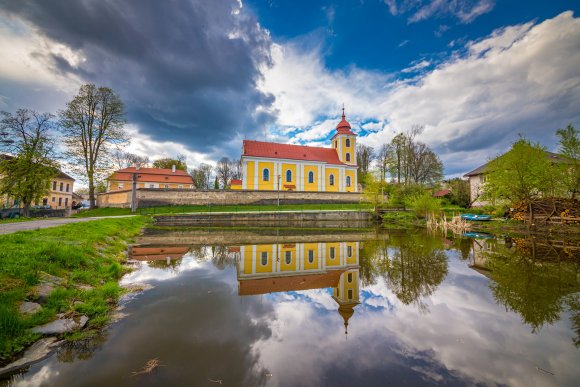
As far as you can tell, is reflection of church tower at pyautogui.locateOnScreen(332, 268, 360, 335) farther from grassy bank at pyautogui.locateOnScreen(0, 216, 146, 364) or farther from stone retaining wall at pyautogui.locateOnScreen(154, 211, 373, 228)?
stone retaining wall at pyautogui.locateOnScreen(154, 211, 373, 228)

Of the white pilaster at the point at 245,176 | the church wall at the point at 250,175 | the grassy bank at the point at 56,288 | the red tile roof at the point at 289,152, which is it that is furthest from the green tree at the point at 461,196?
the grassy bank at the point at 56,288

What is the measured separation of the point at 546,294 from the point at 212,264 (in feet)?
25.9

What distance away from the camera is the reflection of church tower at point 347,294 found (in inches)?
163

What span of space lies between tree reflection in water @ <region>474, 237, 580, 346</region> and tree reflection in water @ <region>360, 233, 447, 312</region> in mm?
1179

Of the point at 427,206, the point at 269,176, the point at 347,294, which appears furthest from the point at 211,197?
the point at 347,294

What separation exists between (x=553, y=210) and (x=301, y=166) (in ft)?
90.5

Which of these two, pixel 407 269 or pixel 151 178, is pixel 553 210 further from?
pixel 151 178

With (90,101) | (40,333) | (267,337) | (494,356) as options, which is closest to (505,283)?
(494,356)

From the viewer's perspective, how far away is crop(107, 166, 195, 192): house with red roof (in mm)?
46344

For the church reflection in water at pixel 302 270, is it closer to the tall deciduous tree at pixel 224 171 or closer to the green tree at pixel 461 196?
the green tree at pixel 461 196

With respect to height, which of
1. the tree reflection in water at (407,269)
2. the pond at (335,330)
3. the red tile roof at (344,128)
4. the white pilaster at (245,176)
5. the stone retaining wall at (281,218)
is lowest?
the pond at (335,330)

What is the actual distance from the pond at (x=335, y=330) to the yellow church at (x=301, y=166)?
28.4m

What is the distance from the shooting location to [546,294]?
4.82m

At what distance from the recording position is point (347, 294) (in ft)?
A: 16.5
